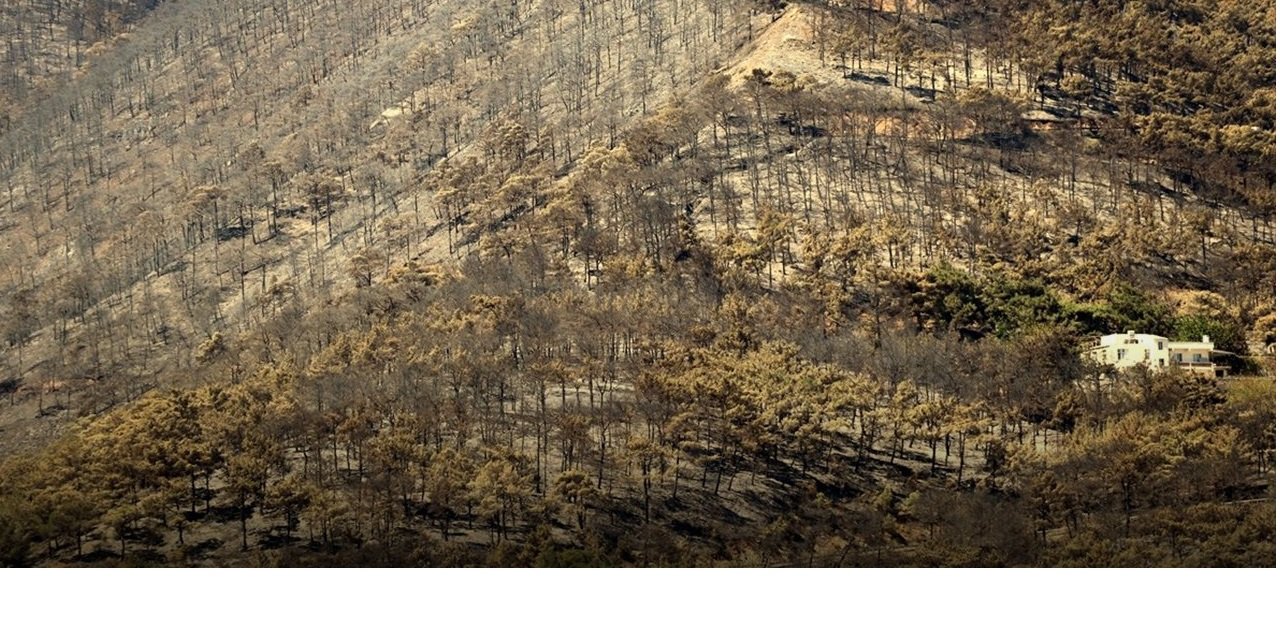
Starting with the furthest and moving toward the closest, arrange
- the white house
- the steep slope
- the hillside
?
the steep slope → the white house → the hillside

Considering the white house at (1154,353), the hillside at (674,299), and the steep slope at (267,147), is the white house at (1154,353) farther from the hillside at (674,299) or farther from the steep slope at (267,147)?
the steep slope at (267,147)

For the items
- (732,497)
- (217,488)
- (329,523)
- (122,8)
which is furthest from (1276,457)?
(122,8)

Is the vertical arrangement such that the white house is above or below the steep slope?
below

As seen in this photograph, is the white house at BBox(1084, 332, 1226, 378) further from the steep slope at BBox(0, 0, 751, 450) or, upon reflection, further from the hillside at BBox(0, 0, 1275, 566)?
the steep slope at BBox(0, 0, 751, 450)

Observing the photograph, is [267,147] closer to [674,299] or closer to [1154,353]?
[674,299]

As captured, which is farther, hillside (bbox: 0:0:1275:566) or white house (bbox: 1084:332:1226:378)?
white house (bbox: 1084:332:1226:378)

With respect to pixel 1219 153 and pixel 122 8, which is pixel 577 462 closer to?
pixel 1219 153

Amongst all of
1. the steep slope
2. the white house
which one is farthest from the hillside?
the white house
